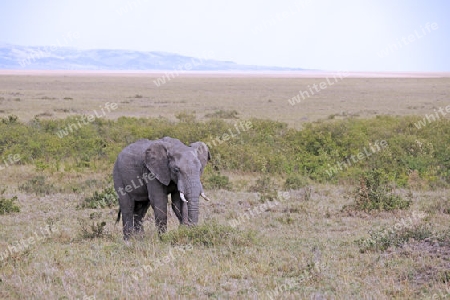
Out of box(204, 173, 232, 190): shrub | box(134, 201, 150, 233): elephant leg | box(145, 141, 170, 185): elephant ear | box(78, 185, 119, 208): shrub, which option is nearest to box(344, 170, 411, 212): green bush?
box(204, 173, 232, 190): shrub

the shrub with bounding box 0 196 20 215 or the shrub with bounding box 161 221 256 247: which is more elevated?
the shrub with bounding box 161 221 256 247

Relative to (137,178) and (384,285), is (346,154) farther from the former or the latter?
(384,285)

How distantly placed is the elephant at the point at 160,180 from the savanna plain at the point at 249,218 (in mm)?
338

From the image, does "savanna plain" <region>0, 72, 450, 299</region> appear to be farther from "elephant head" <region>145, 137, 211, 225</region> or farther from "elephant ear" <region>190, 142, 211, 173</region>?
"elephant ear" <region>190, 142, 211, 173</region>

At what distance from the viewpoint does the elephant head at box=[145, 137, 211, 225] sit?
895cm

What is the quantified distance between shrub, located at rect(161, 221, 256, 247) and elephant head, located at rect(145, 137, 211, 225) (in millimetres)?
237

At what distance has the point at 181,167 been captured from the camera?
29.5 ft

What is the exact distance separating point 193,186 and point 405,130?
654 inches

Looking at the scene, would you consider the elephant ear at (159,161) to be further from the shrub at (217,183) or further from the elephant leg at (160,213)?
the shrub at (217,183)

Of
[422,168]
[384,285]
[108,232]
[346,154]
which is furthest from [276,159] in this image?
[384,285]

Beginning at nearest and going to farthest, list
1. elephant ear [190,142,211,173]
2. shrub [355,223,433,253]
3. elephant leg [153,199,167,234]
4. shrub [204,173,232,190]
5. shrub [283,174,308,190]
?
shrub [355,223,433,253] < elephant leg [153,199,167,234] < elephant ear [190,142,211,173] < shrub [204,173,232,190] < shrub [283,174,308,190]

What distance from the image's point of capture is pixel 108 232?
10.5 meters

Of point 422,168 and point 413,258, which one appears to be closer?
point 413,258

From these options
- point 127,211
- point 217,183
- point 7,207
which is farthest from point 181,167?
point 217,183
